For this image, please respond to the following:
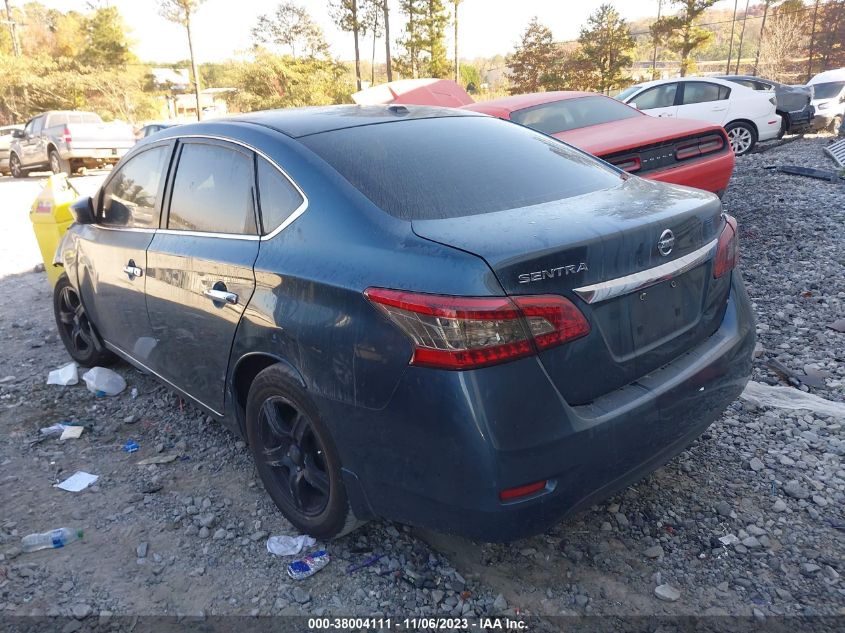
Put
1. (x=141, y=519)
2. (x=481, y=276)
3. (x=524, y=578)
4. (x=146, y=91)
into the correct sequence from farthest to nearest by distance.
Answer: (x=146, y=91), (x=141, y=519), (x=524, y=578), (x=481, y=276)

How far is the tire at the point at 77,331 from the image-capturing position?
4434 mm

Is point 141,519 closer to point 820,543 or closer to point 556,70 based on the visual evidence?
point 820,543

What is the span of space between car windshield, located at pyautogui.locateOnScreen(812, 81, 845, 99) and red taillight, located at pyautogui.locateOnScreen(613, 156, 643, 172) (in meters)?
15.5

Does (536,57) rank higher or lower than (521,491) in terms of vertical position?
higher

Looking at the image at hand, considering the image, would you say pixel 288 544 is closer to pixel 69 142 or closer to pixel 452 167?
pixel 452 167

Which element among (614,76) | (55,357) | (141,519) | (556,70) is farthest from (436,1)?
(141,519)

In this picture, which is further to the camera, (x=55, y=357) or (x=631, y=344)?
(x=55, y=357)

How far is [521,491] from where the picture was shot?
6.35 feet

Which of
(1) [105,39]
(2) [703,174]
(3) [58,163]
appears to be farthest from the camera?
(1) [105,39]

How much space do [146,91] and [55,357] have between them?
156 feet

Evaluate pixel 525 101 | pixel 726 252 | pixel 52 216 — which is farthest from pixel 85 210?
pixel 525 101

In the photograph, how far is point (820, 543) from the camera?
8.11 ft

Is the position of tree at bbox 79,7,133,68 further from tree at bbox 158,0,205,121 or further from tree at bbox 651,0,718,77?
tree at bbox 651,0,718,77

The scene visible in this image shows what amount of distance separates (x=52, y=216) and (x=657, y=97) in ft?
37.6
